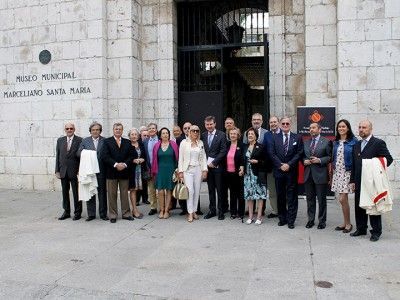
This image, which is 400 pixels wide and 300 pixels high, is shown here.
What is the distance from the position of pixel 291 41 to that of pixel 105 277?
8180 mm

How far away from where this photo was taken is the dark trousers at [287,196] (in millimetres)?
7605

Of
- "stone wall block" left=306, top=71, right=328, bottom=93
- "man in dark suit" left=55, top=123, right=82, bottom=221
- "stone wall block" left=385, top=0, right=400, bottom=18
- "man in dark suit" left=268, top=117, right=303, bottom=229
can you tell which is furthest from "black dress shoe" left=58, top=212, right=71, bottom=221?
"stone wall block" left=385, top=0, right=400, bottom=18

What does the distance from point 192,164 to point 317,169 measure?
2200 millimetres

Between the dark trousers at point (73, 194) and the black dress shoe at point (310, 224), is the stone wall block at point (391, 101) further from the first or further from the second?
the dark trousers at point (73, 194)

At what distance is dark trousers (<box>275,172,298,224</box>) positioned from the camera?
7.61 meters

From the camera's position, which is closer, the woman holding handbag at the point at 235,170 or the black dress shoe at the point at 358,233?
the black dress shoe at the point at 358,233

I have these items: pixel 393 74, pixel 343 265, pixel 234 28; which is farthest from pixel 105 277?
pixel 234 28

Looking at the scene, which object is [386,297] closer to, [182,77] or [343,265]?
[343,265]

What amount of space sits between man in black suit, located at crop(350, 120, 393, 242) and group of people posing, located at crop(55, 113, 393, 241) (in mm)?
156

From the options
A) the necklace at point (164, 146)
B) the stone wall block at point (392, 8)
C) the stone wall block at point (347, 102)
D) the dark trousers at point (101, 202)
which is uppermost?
the stone wall block at point (392, 8)

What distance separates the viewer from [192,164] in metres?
8.16

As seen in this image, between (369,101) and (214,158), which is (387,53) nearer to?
(369,101)

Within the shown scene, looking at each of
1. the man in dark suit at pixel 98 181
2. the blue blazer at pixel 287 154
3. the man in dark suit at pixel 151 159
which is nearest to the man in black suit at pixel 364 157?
the blue blazer at pixel 287 154

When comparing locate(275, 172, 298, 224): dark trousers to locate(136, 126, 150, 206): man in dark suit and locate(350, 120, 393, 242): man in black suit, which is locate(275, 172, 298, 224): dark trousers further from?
locate(136, 126, 150, 206): man in dark suit
